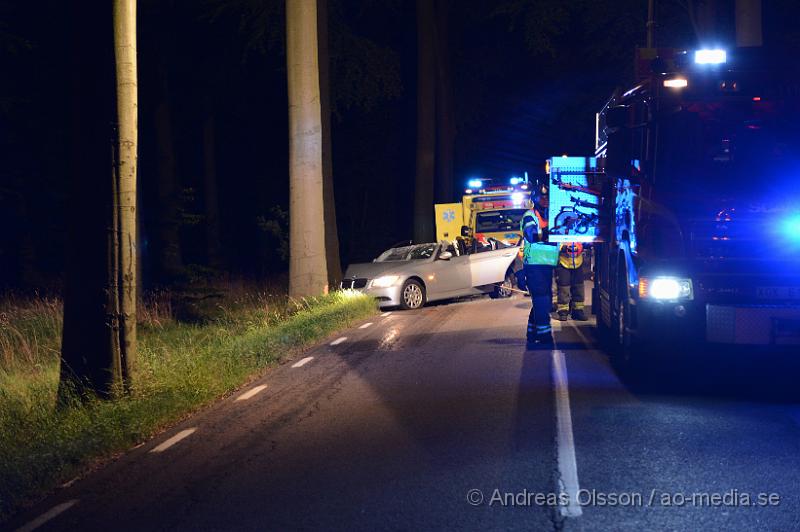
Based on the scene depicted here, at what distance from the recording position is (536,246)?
1379 cm

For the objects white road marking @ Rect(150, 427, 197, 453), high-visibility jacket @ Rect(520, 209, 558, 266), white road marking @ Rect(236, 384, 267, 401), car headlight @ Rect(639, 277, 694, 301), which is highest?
high-visibility jacket @ Rect(520, 209, 558, 266)

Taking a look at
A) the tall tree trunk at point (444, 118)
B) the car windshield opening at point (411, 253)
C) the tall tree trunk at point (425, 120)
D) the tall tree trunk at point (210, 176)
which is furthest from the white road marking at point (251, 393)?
the tall tree trunk at point (444, 118)

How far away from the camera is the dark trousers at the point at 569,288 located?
55.3 ft

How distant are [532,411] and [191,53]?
2339 cm

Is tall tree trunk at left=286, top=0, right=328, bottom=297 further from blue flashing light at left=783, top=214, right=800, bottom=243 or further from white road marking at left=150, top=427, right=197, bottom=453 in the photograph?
blue flashing light at left=783, top=214, right=800, bottom=243

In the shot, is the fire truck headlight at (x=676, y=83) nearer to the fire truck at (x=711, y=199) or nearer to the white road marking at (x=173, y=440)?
the fire truck at (x=711, y=199)

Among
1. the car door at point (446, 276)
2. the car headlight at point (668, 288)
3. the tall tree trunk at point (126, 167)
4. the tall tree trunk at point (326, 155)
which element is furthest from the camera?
the tall tree trunk at point (326, 155)

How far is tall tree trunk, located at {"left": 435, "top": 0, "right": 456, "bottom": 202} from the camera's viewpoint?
120 ft

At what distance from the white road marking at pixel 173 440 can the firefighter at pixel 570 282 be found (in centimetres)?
868

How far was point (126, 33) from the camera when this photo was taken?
33.0 ft

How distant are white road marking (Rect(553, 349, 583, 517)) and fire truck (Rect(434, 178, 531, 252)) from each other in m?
16.5

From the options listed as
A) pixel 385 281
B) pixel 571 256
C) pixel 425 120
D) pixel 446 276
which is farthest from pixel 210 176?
pixel 571 256

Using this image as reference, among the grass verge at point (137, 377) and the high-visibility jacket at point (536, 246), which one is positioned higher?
the high-visibility jacket at point (536, 246)

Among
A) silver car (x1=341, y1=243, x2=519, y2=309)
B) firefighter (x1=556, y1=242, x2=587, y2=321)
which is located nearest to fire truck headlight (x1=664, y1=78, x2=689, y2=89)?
firefighter (x1=556, y1=242, x2=587, y2=321)
